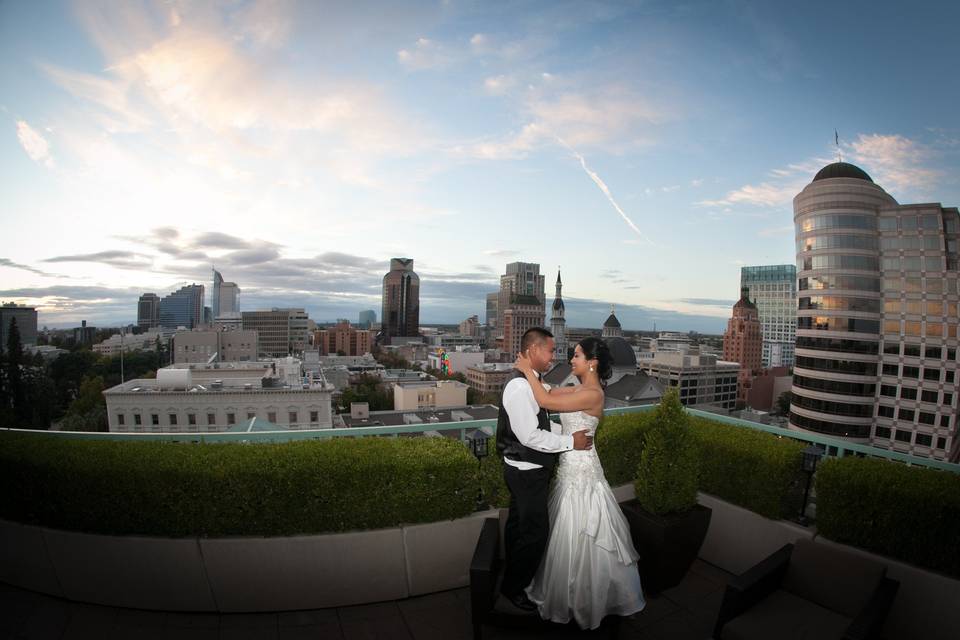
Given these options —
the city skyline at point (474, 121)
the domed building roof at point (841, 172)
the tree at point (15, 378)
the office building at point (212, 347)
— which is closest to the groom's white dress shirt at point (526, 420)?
the city skyline at point (474, 121)

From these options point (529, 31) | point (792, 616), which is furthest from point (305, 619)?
point (529, 31)

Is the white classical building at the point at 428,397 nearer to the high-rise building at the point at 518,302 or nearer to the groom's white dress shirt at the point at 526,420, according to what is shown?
the high-rise building at the point at 518,302

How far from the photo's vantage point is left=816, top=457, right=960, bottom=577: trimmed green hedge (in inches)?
94.2

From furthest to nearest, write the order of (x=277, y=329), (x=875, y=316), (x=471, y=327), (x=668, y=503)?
(x=471, y=327) → (x=277, y=329) → (x=875, y=316) → (x=668, y=503)

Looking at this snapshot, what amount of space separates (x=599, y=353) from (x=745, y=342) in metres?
28.6

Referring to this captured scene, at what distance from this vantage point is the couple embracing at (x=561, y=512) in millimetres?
2299

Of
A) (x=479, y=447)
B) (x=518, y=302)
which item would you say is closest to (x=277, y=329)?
(x=518, y=302)

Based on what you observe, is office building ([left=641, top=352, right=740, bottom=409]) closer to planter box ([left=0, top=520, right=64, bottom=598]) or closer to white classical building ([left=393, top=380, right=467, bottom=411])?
white classical building ([left=393, top=380, right=467, bottom=411])

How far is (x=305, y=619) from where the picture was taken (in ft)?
8.45

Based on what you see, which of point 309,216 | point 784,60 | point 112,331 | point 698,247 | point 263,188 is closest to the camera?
point 784,60

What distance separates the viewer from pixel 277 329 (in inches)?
3804

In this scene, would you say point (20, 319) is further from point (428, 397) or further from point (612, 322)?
point (612, 322)

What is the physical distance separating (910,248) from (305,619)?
986 centimetres

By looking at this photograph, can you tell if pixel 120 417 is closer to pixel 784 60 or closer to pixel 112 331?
pixel 112 331
